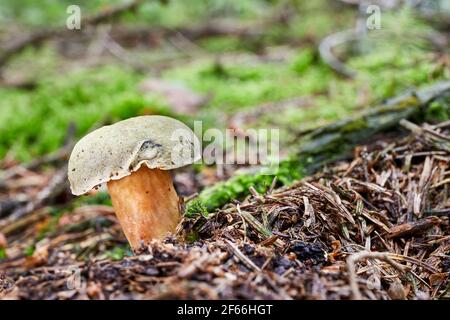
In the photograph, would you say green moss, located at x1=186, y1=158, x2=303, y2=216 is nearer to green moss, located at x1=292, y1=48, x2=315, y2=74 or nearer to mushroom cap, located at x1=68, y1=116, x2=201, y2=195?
mushroom cap, located at x1=68, y1=116, x2=201, y2=195

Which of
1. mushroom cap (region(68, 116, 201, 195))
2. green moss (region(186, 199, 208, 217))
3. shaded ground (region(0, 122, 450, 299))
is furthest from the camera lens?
green moss (region(186, 199, 208, 217))

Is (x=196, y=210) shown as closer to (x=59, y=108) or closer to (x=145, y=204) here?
(x=145, y=204)

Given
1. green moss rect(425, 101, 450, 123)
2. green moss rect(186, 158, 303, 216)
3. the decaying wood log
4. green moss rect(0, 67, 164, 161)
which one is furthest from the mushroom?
green moss rect(0, 67, 164, 161)

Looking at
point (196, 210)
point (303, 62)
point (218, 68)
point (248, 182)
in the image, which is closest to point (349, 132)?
point (248, 182)

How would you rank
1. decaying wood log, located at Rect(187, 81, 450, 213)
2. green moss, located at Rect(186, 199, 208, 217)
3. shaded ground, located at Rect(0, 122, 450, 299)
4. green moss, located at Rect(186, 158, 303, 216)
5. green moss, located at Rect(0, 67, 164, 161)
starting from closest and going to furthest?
1. shaded ground, located at Rect(0, 122, 450, 299)
2. green moss, located at Rect(186, 199, 208, 217)
3. green moss, located at Rect(186, 158, 303, 216)
4. decaying wood log, located at Rect(187, 81, 450, 213)
5. green moss, located at Rect(0, 67, 164, 161)

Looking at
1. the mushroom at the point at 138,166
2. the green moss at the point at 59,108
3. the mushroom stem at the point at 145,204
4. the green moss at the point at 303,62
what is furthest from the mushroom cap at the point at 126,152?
the green moss at the point at 303,62

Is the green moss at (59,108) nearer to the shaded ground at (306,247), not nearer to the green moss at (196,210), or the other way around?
the shaded ground at (306,247)

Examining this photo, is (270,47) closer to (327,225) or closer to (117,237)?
(117,237)
